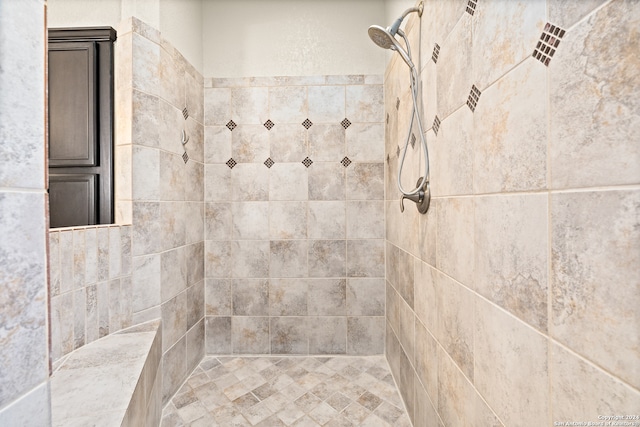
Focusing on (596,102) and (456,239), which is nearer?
(596,102)

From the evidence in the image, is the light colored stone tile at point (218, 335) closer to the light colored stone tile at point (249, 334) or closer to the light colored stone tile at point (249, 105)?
the light colored stone tile at point (249, 334)

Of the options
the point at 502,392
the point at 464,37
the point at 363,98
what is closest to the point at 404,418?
the point at 502,392

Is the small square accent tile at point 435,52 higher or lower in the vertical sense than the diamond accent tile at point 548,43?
higher

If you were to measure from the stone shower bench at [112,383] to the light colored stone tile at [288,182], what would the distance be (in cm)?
106

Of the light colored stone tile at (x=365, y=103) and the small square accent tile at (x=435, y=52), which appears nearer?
the small square accent tile at (x=435, y=52)

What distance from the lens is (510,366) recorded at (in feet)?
1.94

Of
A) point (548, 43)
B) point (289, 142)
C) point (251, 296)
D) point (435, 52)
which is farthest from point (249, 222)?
point (548, 43)

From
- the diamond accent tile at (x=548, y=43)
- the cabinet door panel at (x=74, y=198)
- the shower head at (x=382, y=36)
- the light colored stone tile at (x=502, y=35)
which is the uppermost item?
the shower head at (x=382, y=36)

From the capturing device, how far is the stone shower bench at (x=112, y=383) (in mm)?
792

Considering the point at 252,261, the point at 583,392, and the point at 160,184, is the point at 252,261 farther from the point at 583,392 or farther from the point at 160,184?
the point at 583,392

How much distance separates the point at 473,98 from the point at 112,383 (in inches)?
58.2

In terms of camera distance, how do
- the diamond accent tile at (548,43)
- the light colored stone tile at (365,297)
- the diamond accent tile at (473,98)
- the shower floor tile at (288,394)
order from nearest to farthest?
the diamond accent tile at (548,43) → the diamond accent tile at (473,98) → the shower floor tile at (288,394) → the light colored stone tile at (365,297)

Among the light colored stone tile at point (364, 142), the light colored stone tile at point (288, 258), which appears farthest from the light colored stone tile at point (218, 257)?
the light colored stone tile at point (364, 142)

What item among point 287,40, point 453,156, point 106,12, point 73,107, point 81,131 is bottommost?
point 453,156
